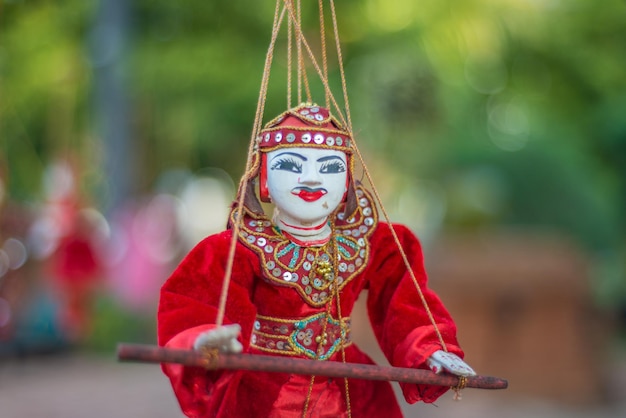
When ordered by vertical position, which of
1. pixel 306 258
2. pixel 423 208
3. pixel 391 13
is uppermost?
pixel 391 13

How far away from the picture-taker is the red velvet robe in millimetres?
1843

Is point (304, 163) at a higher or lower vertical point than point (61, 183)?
higher

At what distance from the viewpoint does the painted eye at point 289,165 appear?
76.6 inches

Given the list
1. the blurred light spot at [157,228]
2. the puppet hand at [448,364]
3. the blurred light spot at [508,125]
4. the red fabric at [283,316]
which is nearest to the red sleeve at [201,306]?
the red fabric at [283,316]

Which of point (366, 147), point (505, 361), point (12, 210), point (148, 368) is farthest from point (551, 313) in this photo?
point (12, 210)

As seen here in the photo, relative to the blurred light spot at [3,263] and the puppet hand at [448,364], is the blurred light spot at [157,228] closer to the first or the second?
the blurred light spot at [3,263]

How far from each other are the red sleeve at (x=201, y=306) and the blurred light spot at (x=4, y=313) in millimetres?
4804

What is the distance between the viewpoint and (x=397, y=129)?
7891 mm

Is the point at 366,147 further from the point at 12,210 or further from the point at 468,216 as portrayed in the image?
the point at 12,210

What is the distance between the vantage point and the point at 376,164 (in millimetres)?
7898

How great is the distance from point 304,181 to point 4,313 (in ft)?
16.5

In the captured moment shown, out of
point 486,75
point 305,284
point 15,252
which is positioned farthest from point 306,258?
point 486,75

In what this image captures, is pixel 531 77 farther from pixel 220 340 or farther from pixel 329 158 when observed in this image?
pixel 220 340

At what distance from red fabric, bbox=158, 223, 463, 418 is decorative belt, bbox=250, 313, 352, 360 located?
18mm
